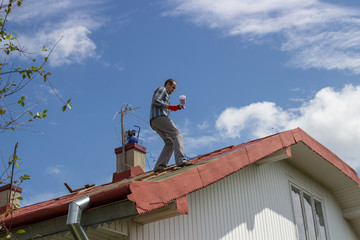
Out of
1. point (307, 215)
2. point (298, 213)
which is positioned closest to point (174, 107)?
point (298, 213)

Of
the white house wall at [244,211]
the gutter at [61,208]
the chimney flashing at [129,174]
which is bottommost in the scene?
the gutter at [61,208]

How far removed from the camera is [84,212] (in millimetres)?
6004

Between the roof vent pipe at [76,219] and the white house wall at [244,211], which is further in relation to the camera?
the white house wall at [244,211]

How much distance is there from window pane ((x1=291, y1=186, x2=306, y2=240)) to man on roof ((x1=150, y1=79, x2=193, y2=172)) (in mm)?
3215

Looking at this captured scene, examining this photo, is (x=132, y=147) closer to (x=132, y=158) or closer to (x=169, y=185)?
(x=132, y=158)

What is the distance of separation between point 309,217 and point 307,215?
85 millimetres

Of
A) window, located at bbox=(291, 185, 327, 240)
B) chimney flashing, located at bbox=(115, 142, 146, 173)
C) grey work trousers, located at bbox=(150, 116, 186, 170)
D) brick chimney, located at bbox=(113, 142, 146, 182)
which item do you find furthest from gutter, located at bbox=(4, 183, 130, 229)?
chimney flashing, located at bbox=(115, 142, 146, 173)

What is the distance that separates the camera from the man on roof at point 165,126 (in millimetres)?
8289

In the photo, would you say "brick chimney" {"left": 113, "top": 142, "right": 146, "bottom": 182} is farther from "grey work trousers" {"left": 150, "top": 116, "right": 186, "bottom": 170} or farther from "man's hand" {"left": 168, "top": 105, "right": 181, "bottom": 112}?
"man's hand" {"left": 168, "top": 105, "right": 181, "bottom": 112}

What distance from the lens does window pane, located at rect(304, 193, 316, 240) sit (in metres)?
10.6

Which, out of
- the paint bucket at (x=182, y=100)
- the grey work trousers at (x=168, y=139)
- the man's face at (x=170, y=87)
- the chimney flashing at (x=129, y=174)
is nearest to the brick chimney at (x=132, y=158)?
the chimney flashing at (x=129, y=174)

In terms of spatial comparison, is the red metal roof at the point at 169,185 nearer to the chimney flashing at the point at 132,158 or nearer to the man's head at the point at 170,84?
the man's head at the point at 170,84

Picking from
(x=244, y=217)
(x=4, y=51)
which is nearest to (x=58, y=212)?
(x=4, y=51)

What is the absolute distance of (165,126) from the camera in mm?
8430
